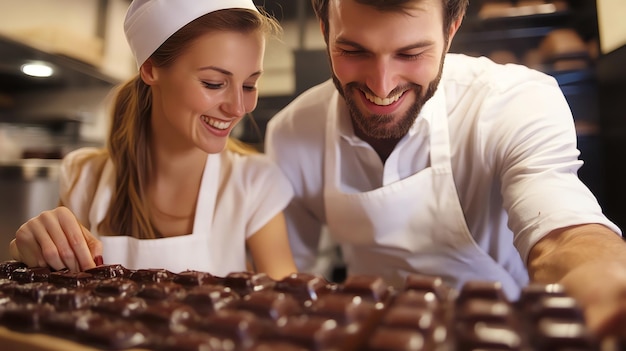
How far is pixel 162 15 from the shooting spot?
835mm

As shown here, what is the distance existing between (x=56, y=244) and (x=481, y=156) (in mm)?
731

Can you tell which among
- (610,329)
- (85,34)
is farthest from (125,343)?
(85,34)

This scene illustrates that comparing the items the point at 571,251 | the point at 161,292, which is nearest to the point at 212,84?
the point at 161,292

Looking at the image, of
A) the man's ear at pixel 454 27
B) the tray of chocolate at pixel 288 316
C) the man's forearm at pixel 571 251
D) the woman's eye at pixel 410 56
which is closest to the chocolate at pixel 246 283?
the tray of chocolate at pixel 288 316

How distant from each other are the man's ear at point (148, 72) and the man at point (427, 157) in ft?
0.96

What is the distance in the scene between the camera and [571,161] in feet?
2.58

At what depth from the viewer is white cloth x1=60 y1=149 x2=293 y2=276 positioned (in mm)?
859

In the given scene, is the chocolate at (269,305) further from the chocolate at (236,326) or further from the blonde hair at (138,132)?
the blonde hair at (138,132)

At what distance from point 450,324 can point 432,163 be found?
574mm

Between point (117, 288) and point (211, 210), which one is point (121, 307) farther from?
point (211, 210)

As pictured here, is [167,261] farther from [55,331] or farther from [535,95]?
[535,95]

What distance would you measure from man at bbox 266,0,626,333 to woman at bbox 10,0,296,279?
0.12 metres

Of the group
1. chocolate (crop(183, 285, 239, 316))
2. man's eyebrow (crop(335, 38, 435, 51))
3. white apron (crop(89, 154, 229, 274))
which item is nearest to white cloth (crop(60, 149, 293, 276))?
white apron (crop(89, 154, 229, 274))

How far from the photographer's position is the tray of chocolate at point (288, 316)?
0.34m
